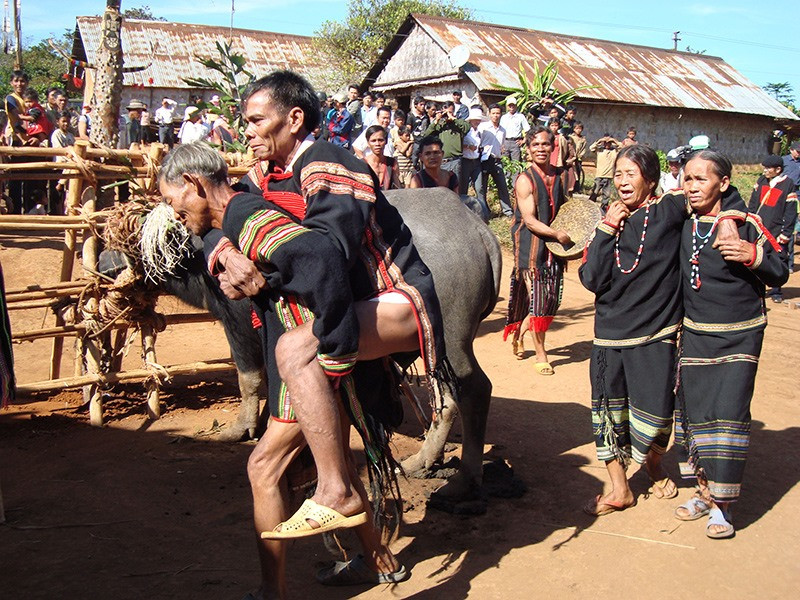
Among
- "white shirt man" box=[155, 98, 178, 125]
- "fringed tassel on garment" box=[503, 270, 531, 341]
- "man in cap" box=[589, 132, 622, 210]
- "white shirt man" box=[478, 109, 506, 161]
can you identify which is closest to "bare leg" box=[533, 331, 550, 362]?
"fringed tassel on garment" box=[503, 270, 531, 341]

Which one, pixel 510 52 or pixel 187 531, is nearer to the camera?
pixel 187 531

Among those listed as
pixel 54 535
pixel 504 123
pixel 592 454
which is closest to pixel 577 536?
pixel 592 454

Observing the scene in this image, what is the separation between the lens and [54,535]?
12.1 feet

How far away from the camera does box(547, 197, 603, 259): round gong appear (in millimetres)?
6418

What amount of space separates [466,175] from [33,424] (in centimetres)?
818

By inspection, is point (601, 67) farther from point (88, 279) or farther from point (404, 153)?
point (88, 279)

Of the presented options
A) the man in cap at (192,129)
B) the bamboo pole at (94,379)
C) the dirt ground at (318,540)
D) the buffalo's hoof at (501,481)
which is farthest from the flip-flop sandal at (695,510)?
the man in cap at (192,129)

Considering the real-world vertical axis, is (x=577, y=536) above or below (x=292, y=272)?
below

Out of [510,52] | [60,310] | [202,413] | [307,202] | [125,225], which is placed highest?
[510,52]

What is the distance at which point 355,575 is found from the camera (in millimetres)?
3301

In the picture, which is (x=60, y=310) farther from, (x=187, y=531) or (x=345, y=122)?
(x=345, y=122)

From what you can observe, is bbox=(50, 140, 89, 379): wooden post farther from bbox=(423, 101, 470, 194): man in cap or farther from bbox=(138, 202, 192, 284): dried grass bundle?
bbox=(423, 101, 470, 194): man in cap

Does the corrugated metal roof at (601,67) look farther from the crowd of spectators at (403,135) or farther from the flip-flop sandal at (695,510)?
the flip-flop sandal at (695,510)

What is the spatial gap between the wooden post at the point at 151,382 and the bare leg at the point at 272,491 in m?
2.67
